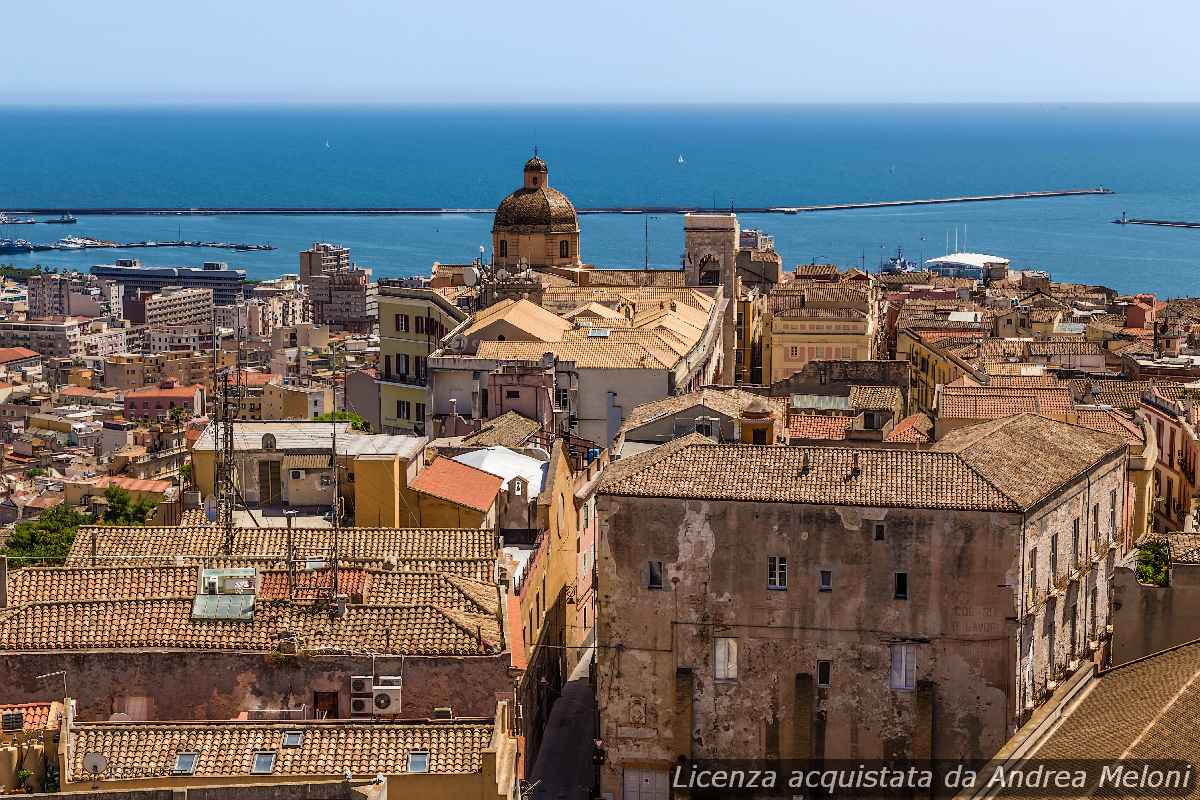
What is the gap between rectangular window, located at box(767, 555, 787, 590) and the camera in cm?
2570

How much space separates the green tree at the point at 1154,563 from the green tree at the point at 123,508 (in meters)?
37.3

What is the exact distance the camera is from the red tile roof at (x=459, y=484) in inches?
1247

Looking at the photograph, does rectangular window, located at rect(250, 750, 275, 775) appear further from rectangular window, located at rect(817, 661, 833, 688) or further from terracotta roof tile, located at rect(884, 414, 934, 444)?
terracotta roof tile, located at rect(884, 414, 934, 444)

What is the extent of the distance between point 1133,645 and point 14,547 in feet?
127

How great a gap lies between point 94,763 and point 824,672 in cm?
1091

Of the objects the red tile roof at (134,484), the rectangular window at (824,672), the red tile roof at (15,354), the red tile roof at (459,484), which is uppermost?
the red tile roof at (459,484)

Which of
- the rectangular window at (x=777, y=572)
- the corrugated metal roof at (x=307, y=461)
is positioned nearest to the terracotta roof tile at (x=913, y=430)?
the rectangular window at (x=777, y=572)

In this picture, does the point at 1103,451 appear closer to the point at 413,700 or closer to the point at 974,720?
the point at 974,720

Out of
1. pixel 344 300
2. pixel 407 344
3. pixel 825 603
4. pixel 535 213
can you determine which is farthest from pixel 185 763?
pixel 344 300

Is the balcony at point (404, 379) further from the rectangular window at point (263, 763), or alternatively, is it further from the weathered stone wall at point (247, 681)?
the rectangular window at point (263, 763)

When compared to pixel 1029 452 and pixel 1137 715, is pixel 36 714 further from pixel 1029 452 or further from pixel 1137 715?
pixel 1029 452

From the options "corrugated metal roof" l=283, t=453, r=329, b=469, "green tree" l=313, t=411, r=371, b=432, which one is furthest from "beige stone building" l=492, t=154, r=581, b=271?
"corrugated metal roof" l=283, t=453, r=329, b=469

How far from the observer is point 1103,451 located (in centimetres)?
2891

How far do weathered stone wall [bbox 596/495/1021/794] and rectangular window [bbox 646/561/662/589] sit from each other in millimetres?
108
